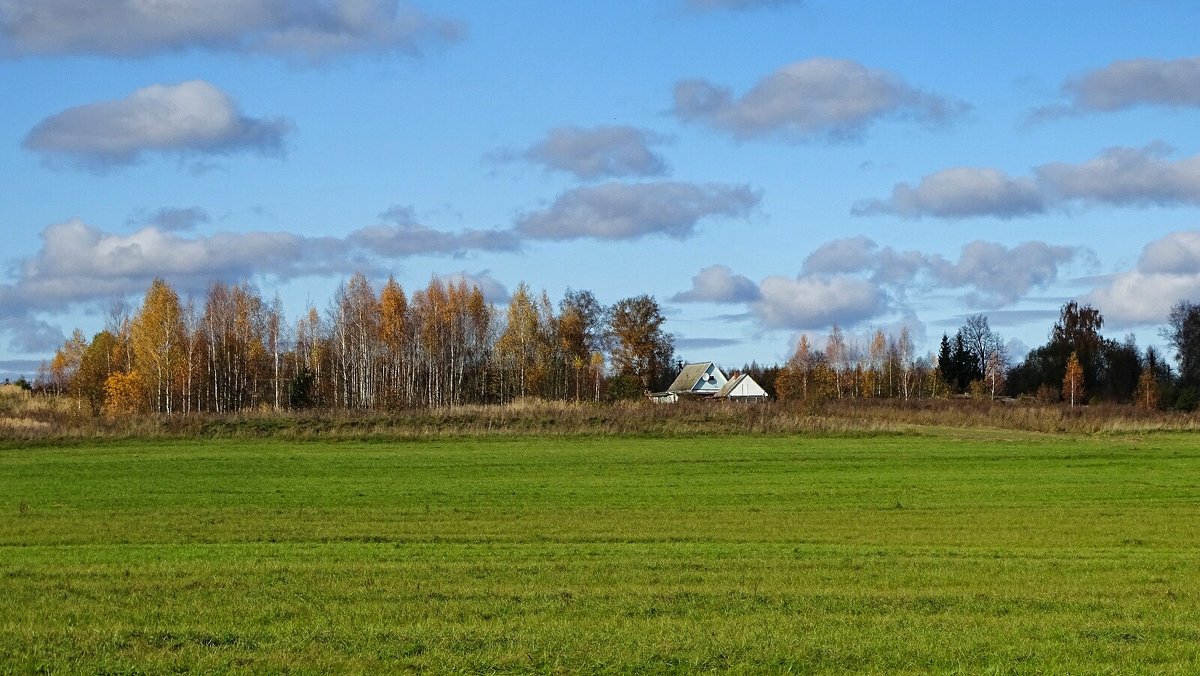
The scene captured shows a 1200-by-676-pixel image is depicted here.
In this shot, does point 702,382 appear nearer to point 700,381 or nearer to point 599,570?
point 700,381

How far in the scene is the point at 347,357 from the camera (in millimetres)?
102250

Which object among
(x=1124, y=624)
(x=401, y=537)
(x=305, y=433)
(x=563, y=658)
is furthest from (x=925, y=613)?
(x=305, y=433)

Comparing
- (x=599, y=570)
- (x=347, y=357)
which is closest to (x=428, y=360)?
(x=347, y=357)

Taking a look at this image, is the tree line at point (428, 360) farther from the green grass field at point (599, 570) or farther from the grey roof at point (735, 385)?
the green grass field at point (599, 570)

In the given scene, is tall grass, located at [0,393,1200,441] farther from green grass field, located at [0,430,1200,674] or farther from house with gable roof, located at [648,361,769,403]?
house with gable roof, located at [648,361,769,403]

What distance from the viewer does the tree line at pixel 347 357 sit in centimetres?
9238

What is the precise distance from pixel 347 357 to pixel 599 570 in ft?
290

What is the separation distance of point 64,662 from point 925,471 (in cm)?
3271

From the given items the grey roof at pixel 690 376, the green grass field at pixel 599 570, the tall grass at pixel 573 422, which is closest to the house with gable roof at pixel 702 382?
the grey roof at pixel 690 376

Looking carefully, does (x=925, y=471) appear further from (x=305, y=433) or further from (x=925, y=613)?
(x=305, y=433)

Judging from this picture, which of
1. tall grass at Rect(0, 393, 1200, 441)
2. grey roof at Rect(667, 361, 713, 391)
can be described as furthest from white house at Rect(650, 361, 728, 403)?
tall grass at Rect(0, 393, 1200, 441)

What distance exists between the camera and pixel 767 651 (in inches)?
418

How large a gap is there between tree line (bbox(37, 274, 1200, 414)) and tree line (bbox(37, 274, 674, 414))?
0.14m

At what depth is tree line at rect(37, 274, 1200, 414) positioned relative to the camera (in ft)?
306
